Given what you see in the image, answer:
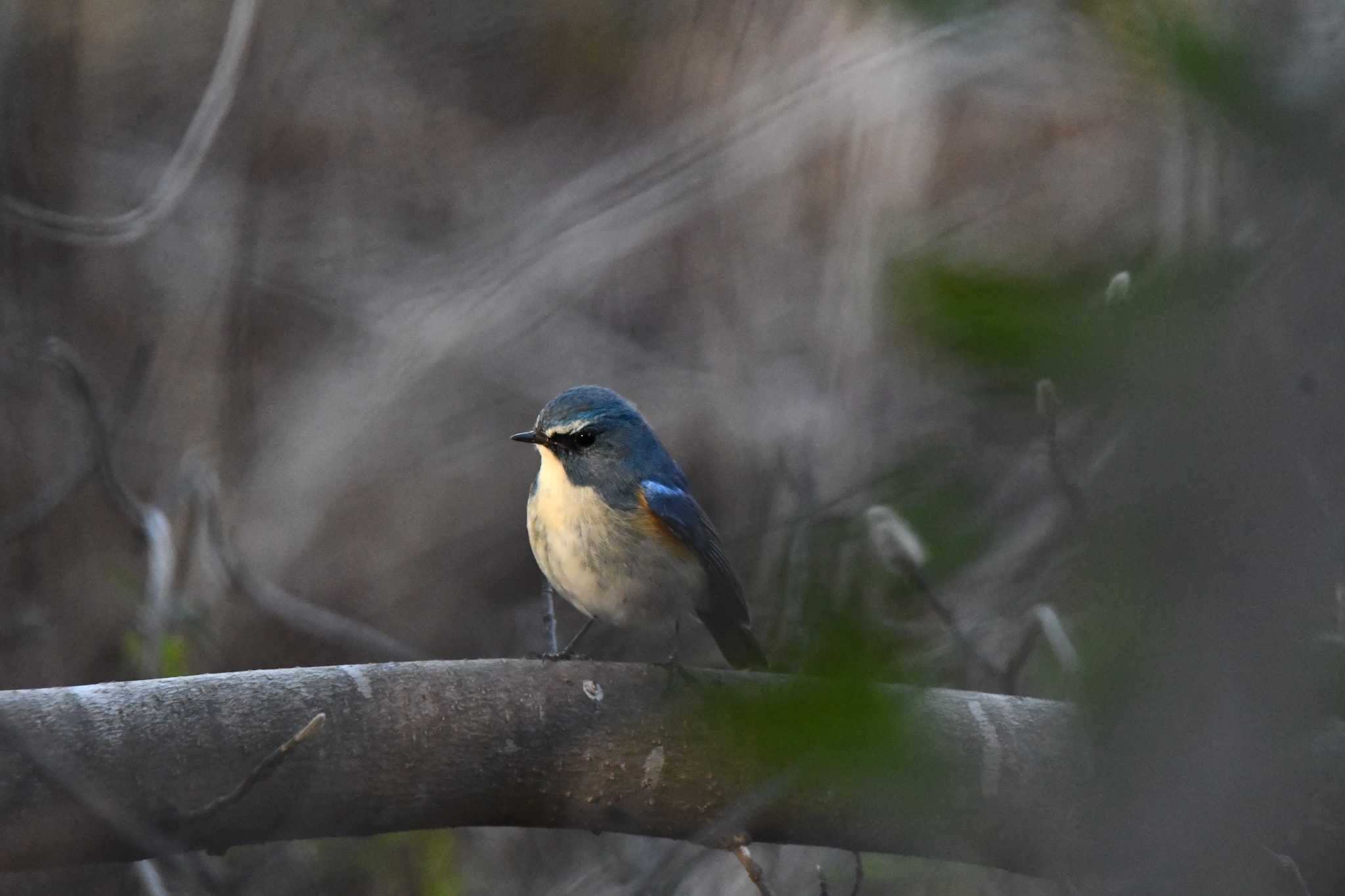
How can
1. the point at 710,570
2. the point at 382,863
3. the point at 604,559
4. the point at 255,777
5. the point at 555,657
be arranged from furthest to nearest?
the point at 382,863
the point at 710,570
the point at 604,559
the point at 555,657
the point at 255,777

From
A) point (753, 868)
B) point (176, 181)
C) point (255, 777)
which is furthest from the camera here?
point (176, 181)

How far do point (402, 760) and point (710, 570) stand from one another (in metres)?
0.99

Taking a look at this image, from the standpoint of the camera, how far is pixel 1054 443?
1.02 meters

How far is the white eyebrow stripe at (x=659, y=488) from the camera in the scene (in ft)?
9.17

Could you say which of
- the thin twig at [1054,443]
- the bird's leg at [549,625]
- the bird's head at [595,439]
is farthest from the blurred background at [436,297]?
the thin twig at [1054,443]

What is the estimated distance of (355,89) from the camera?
5215 mm

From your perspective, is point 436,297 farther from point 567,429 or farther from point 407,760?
point 407,760

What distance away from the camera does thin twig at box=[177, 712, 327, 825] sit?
68.2 inches

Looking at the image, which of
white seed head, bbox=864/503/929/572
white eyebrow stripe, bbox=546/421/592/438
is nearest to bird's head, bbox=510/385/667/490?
white eyebrow stripe, bbox=546/421/592/438

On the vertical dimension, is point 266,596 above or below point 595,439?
below

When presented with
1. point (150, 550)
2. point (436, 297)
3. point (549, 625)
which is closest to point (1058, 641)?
point (549, 625)

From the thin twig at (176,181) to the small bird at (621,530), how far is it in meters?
1.85

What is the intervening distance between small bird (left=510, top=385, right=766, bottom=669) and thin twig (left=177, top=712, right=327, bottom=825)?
0.86m

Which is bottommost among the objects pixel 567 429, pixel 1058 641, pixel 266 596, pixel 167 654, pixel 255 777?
pixel 266 596
